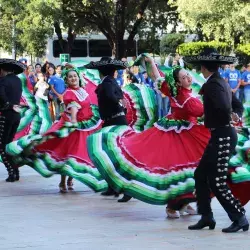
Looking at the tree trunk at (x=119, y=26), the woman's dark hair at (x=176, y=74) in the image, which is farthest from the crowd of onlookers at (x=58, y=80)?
the tree trunk at (x=119, y=26)

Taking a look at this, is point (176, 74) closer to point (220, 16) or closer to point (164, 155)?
point (164, 155)

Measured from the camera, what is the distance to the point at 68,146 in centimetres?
1250

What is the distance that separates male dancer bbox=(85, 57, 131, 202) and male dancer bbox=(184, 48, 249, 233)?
9.26ft

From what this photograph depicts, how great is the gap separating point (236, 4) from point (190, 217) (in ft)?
85.2

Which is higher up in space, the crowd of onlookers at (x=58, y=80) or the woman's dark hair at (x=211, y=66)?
the woman's dark hair at (x=211, y=66)

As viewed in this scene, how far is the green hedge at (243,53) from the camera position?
3738cm

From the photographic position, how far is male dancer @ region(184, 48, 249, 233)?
8.95 m

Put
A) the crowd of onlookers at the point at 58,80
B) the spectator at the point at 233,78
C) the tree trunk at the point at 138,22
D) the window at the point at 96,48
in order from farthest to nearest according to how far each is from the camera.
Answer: the window at the point at 96,48
the tree trunk at the point at 138,22
the spectator at the point at 233,78
the crowd of onlookers at the point at 58,80

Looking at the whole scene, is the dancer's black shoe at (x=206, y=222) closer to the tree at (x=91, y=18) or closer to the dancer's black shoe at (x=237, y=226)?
the dancer's black shoe at (x=237, y=226)

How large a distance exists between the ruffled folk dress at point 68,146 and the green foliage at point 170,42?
105 feet

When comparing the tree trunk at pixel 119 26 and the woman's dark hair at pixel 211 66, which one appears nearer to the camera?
the woman's dark hair at pixel 211 66

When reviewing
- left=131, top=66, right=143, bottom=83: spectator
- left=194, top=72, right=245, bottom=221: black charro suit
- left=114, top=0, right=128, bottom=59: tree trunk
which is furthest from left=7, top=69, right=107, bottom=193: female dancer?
left=114, top=0, right=128, bottom=59: tree trunk

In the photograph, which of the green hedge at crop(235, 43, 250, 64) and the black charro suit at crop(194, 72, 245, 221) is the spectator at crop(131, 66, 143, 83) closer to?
the black charro suit at crop(194, 72, 245, 221)

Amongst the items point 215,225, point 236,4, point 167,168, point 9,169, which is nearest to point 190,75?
point 167,168
